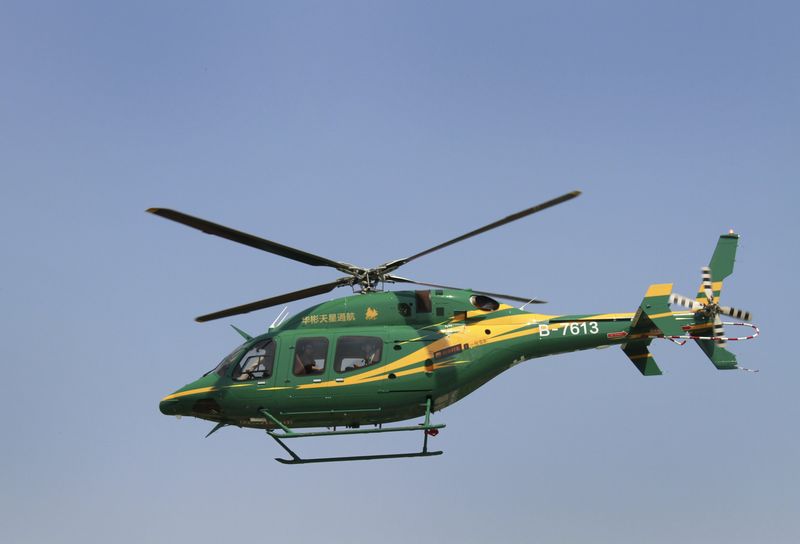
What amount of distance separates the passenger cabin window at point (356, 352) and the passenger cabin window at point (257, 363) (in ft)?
5.91

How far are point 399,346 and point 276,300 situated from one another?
135 inches

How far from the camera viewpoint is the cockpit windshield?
25.0 m

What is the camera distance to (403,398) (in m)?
23.7

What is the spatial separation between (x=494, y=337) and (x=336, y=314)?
4.15 m

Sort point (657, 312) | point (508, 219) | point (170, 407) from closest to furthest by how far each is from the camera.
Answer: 1. point (508, 219)
2. point (657, 312)
3. point (170, 407)

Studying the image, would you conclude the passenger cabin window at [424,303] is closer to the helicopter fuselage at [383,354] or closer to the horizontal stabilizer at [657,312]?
the helicopter fuselage at [383,354]

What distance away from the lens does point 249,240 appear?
2227 cm

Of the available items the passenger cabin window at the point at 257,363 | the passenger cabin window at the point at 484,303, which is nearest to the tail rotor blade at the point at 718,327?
the passenger cabin window at the point at 484,303

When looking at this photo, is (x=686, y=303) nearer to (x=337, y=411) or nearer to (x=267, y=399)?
(x=337, y=411)

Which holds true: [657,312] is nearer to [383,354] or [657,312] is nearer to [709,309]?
[709,309]

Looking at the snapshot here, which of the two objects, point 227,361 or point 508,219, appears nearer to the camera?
point 508,219

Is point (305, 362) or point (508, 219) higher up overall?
point (508, 219)

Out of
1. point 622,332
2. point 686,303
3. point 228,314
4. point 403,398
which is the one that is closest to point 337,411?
point 403,398

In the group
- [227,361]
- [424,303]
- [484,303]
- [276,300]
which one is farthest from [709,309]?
[227,361]
